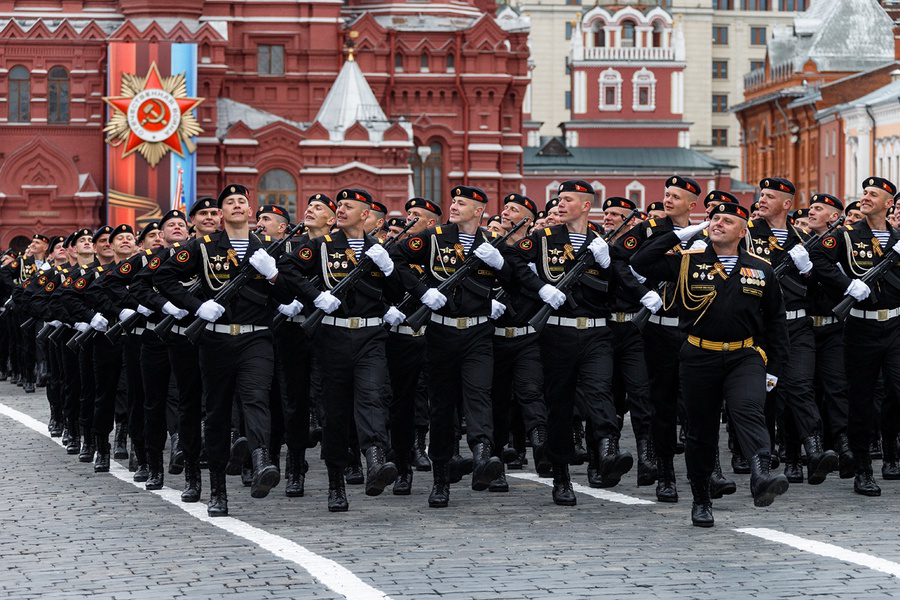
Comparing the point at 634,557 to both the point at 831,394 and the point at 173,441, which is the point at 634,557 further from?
the point at 173,441

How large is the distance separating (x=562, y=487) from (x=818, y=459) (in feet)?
7.02

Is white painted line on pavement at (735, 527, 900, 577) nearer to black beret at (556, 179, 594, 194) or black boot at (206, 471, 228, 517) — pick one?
black beret at (556, 179, 594, 194)

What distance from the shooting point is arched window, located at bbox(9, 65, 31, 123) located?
59.8 metres

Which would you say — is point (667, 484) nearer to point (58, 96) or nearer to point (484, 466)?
point (484, 466)

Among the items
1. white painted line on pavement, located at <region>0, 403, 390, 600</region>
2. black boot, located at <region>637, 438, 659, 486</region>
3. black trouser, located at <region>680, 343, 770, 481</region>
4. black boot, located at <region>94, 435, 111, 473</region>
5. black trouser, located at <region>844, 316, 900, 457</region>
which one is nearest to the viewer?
white painted line on pavement, located at <region>0, 403, 390, 600</region>

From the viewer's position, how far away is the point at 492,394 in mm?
13516

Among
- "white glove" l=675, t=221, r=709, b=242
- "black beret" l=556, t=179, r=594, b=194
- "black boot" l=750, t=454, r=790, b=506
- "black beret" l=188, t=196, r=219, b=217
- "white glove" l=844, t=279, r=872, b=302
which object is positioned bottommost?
"black boot" l=750, t=454, r=790, b=506

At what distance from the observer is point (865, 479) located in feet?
42.2

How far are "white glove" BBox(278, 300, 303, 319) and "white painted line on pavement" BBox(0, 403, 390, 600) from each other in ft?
4.75

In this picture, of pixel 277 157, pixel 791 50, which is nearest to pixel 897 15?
pixel 791 50

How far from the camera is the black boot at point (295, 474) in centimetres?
1308

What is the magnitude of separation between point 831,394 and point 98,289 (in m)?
5.95

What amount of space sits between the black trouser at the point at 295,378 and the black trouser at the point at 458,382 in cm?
95

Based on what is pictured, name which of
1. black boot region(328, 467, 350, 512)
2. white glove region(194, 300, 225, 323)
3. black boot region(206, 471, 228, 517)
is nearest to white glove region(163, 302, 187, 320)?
white glove region(194, 300, 225, 323)
